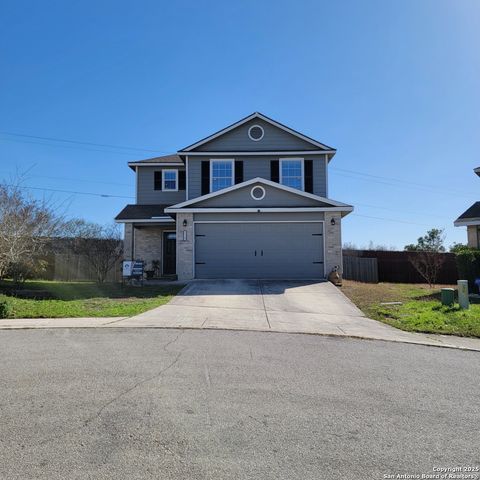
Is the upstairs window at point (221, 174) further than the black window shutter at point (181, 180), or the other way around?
the black window shutter at point (181, 180)

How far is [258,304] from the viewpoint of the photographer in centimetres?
1303

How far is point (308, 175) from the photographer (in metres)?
20.9

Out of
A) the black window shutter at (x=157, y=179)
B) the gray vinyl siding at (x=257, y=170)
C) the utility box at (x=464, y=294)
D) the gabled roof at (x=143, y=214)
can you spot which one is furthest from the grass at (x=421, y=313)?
the black window shutter at (x=157, y=179)

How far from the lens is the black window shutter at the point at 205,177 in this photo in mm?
20656

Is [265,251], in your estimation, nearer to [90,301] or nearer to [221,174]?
[221,174]

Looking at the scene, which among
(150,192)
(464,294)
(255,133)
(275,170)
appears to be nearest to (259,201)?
(275,170)

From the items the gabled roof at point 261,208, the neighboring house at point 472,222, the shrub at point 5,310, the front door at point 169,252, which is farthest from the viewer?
the front door at point 169,252

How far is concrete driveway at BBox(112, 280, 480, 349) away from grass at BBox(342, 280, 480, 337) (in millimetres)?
453

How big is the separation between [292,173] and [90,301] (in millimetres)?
11950

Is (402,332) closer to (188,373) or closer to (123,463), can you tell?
(188,373)

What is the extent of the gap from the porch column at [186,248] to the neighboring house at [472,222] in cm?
1206

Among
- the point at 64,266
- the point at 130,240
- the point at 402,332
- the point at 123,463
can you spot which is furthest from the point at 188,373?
the point at 64,266

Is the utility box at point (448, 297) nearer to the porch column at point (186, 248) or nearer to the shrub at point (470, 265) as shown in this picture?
the shrub at point (470, 265)

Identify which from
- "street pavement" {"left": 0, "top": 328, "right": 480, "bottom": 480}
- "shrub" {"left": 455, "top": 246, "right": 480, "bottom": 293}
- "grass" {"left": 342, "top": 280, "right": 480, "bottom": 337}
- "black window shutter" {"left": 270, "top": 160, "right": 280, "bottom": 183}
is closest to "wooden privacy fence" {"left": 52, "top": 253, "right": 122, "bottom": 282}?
"black window shutter" {"left": 270, "top": 160, "right": 280, "bottom": 183}
